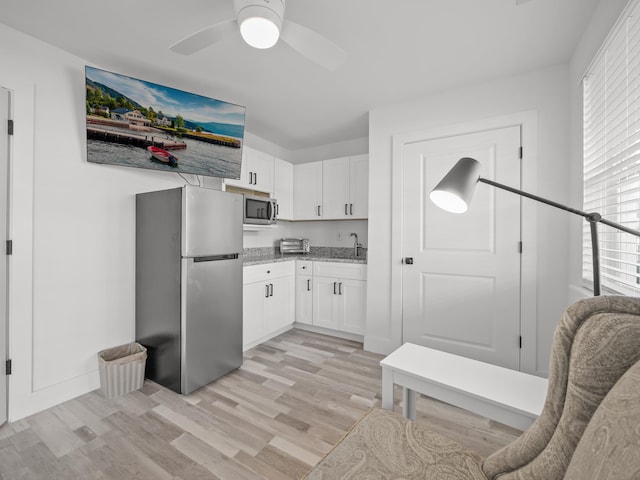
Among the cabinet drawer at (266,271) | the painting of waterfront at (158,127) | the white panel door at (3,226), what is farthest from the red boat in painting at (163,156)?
the cabinet drawer at (266,271)

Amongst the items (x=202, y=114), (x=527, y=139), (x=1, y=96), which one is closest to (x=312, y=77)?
(x=202, y=114)

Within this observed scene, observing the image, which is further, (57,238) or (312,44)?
(57,238)

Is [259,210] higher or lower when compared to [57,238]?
higher

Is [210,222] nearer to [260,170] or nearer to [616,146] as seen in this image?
[260,170]

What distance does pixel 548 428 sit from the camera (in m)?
0.72

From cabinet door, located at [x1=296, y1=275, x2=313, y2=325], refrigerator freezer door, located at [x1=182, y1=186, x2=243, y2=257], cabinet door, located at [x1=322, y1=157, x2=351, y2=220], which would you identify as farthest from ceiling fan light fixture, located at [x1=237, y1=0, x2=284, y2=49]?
cabinet door, located at [x1=296, y1=275, x2=313, y2=325]

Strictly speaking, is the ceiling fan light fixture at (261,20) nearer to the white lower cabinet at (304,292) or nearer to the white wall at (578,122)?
the white wall at (578,122)

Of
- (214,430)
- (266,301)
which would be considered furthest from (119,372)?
(266,301)

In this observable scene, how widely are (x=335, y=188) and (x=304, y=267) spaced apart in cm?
107

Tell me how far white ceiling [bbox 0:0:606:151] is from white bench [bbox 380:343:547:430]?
1618 millimetres

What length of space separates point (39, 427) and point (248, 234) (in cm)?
240

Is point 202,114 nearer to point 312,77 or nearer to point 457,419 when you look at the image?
point 312,77

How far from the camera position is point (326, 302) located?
3330mm

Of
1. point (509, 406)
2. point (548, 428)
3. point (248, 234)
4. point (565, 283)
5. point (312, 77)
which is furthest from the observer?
point (248, 234)
